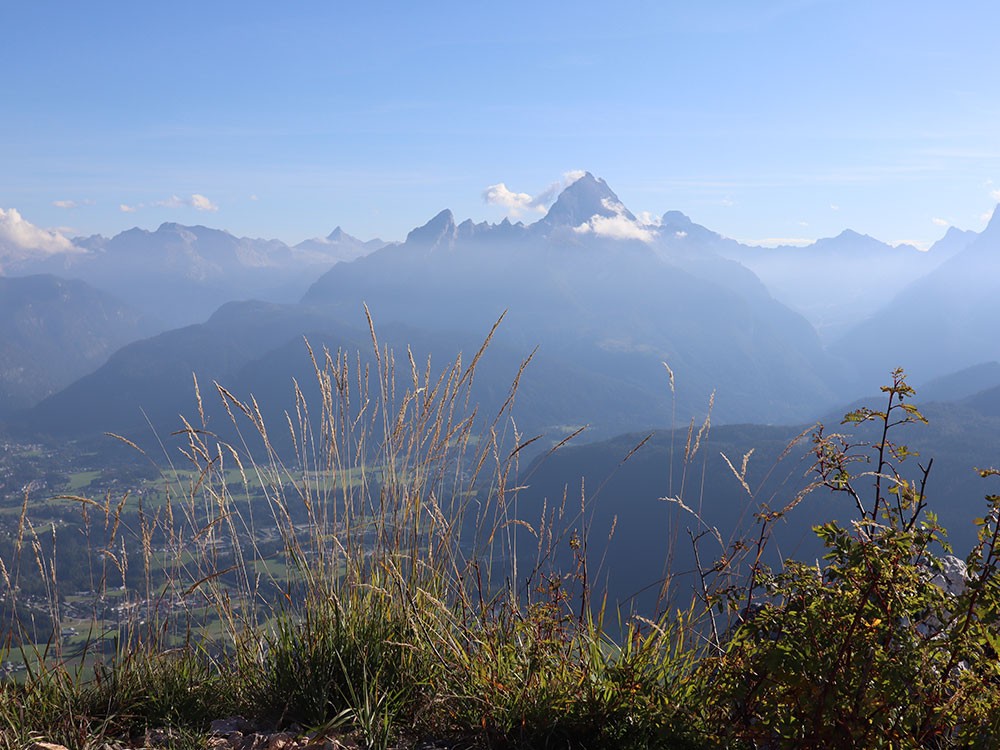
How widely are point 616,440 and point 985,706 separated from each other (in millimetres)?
156819

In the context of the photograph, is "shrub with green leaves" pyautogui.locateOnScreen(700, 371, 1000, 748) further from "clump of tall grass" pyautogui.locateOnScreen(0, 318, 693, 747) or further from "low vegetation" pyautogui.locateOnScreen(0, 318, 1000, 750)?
"clump of tall grass" pyautogui.locateOnScreen(0, 318, 693, 747)

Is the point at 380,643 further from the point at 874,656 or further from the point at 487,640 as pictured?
the point at 874,656

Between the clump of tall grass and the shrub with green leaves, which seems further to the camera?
the clump of tall grass

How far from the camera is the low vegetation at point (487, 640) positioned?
2150mm

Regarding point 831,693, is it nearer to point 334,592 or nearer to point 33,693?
point 334,592

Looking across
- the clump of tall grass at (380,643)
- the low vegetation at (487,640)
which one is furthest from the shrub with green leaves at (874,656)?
the clump of tall grass at (380,643)

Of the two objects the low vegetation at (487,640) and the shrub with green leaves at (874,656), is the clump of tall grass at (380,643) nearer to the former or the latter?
the low vegetation at (487,640)

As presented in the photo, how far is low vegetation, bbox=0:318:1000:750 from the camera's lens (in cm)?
215

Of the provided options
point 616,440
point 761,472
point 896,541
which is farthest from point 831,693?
point 616,440

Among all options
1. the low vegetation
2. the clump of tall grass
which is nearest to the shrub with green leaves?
the low vegetation

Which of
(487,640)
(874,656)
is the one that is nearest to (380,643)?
(487,640)

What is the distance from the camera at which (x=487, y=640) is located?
313 centimetres

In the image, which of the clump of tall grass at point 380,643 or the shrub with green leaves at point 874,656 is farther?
the clump of tall grass at point 380,643

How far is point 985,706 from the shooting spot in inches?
82.9
